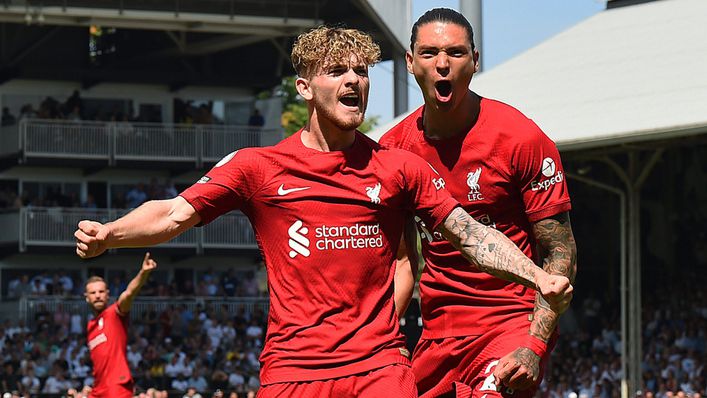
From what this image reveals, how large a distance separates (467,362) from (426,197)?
1.28 metres

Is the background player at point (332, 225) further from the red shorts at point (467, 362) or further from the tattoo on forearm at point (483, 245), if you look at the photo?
the red shorts at point (467, 362)

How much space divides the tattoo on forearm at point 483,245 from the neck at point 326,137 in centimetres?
56

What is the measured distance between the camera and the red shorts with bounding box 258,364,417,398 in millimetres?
6008

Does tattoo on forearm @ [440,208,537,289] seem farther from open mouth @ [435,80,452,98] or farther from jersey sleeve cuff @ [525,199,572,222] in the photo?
open mouth @ [435,80,452,98]

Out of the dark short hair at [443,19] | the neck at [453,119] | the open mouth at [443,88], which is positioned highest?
the dark short hair at [443,19]

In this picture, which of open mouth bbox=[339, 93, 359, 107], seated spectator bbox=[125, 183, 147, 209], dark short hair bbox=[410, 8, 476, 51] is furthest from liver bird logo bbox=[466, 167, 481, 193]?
seated spectator bbox=[125, 183, 147, 209]

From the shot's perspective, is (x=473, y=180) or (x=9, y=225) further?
(x=9, y=225)

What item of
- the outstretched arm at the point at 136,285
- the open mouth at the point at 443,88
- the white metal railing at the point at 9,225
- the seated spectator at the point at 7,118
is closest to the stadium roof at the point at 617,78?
the outstretched arm at the point at 136,285

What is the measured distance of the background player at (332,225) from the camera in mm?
6059

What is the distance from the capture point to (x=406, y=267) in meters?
6.82

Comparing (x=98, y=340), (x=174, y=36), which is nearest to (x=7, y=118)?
(x=174, y=36)

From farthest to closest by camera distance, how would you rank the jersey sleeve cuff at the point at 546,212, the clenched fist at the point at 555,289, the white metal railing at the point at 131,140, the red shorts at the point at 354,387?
the white metal railing at the point at 131,140
the jersey sleeve cuff at the point at 546,212
the red shorts at the point at 354,387
the clenched fist at the point at 555,289

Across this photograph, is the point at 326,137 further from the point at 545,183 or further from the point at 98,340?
the point at 98,340

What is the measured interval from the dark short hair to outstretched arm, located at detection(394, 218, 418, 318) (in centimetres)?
103
